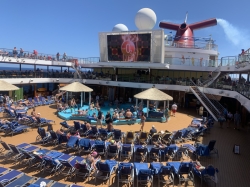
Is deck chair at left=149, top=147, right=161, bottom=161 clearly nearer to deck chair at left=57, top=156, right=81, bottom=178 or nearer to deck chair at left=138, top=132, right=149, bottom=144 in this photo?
deck chair at left=138, top=132, right=149, bottom=144

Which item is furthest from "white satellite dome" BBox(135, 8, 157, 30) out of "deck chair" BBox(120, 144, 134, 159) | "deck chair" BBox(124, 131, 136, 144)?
"deck chair" BBox(120, 144, 134, 159)

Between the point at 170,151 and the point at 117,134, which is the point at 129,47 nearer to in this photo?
the point at 117,134

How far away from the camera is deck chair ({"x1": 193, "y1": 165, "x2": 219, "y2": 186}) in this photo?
23.2ft

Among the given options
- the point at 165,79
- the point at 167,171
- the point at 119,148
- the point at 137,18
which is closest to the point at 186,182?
the point at 167,171

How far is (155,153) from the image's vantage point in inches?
359

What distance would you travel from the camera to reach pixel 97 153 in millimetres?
8922

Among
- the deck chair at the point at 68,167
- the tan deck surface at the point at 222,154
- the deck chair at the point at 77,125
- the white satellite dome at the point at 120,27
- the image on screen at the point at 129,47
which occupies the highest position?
the white satellite dome at the point at 120,27

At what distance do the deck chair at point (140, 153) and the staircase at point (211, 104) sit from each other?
9623 mm

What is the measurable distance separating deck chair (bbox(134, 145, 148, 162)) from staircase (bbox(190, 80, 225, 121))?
9.62m

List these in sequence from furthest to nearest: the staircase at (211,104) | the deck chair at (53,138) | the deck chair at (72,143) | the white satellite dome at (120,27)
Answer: the white satellite dome at (120,27)
the staircase at (211,104)
the deck chair at (53,138)
the deck chair at (72,143)

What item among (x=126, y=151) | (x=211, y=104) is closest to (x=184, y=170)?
(x=126, y=151)

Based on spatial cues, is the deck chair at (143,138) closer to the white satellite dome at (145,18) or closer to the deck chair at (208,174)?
the deck chair at (208,174)

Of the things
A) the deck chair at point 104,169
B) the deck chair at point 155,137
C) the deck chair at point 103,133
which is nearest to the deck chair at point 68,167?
the deck chair at point 104,169

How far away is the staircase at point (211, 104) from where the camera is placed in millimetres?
16984
